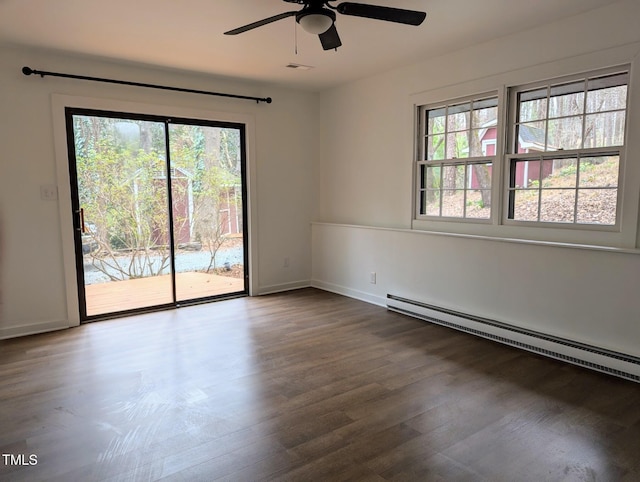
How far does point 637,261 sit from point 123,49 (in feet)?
14.2

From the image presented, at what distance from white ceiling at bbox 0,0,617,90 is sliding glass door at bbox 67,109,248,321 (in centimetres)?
72

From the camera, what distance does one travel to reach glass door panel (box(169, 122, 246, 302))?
183 inches

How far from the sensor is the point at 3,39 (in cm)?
342

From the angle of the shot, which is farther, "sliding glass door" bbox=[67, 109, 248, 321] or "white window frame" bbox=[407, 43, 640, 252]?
"sliding glass door" bbox=[67, 109, 248, 321]

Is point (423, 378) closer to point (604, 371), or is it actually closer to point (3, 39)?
point (604, 371)

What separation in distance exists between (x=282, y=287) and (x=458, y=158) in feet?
8.94

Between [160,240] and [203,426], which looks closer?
[203,426]

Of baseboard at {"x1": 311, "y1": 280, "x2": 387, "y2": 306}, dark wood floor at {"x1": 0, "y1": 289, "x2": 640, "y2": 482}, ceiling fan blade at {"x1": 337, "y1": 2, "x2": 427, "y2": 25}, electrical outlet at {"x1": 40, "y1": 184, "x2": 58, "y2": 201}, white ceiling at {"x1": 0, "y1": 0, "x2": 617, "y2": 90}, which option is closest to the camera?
dark wood floor at {"x1": 0, "y1": 289, "x2": 640, "y2": 482}

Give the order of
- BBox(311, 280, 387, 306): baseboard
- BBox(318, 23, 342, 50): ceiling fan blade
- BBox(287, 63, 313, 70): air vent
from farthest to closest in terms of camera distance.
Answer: BBox(311, 280, 387, 306): baseboard → BBox(287, 63, 313, 70): air vent → BBox(318, 23, 342, 50): ceiling fan blade

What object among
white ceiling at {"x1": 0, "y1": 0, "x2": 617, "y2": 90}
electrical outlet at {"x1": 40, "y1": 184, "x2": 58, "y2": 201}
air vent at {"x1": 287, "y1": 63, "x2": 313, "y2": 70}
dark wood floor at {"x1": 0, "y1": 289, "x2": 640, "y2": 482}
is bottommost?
dark wood floor at {"x1": 0, "y1": 289, "x2": 640, "y2": 482}

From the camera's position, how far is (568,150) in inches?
127

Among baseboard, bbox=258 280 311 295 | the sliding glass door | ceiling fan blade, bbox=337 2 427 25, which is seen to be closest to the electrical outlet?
the sliding glass door

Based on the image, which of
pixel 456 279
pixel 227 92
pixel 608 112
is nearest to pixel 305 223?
pixel 227 92

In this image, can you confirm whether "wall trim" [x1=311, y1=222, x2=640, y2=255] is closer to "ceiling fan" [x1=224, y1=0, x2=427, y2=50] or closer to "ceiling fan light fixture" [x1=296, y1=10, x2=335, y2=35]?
"ceiling fan" [x1=224, y1=0, x2=427, y2=50]
